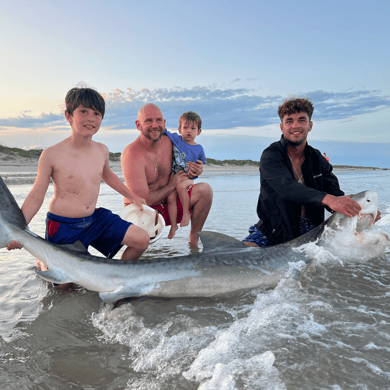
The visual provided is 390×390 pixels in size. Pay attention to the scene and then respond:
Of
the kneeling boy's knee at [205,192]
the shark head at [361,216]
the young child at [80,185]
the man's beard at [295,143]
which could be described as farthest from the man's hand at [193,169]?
the shark head at [361,216]

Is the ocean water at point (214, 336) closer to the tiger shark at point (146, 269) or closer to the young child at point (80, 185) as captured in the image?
the tiger shark at point (146, 269)

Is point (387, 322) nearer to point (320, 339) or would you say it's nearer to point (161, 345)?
point (320, 339)

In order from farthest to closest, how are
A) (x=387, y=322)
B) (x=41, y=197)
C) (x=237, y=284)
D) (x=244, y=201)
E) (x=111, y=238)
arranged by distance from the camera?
1. (x=244, y=201)
2. (x=111, y=238)
3. (x=41, y=197)
4. (x=237, y=284)
5. (x=387, y=322)

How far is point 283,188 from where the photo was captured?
356cm

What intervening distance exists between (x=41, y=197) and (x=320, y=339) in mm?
2579

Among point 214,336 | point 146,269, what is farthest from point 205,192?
point 214,336

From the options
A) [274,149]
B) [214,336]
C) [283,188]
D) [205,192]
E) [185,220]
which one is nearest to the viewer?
[214,336]

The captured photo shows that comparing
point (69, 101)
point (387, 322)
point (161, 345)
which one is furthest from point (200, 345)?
point (69, 101)

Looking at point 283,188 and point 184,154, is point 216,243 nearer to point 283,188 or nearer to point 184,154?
point 283,188

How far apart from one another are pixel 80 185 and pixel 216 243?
1.50m

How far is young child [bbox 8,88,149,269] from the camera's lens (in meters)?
3.09

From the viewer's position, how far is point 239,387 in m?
1.58

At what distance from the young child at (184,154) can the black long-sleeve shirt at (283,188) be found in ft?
3.63

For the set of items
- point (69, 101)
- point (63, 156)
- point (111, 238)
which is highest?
point (69, 101)
